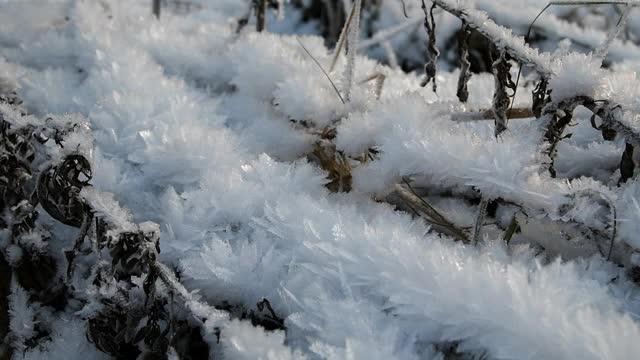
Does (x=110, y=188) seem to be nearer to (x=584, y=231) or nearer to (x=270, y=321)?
(x=270, y=321)

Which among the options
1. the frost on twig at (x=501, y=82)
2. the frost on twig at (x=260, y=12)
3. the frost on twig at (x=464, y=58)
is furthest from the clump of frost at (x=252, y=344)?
the frost on twig at (x=260, y=12)

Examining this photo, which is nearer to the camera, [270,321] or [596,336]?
[596,336]

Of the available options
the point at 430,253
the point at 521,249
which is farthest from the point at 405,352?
the point at 521,249

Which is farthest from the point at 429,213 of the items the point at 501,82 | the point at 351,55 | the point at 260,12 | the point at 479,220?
the point at 260,12

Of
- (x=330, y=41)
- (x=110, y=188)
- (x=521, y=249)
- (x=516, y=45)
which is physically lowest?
(x=330, y=41)

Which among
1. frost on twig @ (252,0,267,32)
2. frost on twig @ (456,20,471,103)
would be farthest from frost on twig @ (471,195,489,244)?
frost on twig @ (252,0,267,32)

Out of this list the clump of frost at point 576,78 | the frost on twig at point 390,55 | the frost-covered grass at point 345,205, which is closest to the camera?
the frost-covered grass at point 345,205

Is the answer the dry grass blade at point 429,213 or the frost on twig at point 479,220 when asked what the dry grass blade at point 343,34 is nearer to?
the dry grass blade at point 429,213

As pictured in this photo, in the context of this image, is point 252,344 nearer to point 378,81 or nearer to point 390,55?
point 378,81

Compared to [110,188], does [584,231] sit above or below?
above
